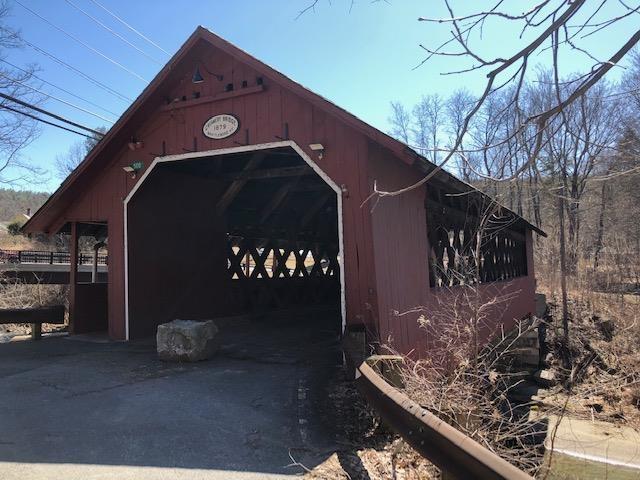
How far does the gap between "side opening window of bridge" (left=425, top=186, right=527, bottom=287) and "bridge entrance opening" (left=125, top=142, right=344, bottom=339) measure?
6.56ft

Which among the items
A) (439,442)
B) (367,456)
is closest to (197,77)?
(367,456)

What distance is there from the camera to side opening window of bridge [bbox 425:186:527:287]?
8750mm

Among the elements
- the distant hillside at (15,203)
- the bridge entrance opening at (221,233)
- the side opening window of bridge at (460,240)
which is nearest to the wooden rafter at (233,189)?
the bridge entrance opening at (221,233)

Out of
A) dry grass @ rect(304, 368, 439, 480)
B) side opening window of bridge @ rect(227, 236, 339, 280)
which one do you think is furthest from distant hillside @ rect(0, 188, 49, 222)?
dry grass @ rect(304, 368, 439, 480)

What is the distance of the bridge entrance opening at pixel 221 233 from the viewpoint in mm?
9648

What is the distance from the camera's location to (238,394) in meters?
5.67

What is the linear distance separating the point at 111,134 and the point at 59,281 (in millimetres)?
10029

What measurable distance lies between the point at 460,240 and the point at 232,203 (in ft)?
17.8

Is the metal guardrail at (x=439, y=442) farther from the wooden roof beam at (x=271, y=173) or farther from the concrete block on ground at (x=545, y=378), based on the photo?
the concrete block on ground at (x=545, y=378)

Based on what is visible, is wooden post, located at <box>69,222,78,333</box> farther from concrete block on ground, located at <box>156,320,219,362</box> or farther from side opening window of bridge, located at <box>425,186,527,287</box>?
side opening window of bridge, located at <box>425,186,527,287</box>

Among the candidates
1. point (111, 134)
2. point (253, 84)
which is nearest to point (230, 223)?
point (111, 134)

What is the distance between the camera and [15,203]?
9975 centimetres

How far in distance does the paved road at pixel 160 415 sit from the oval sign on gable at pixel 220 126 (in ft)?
11.3

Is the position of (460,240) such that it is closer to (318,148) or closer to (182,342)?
(318,148)
